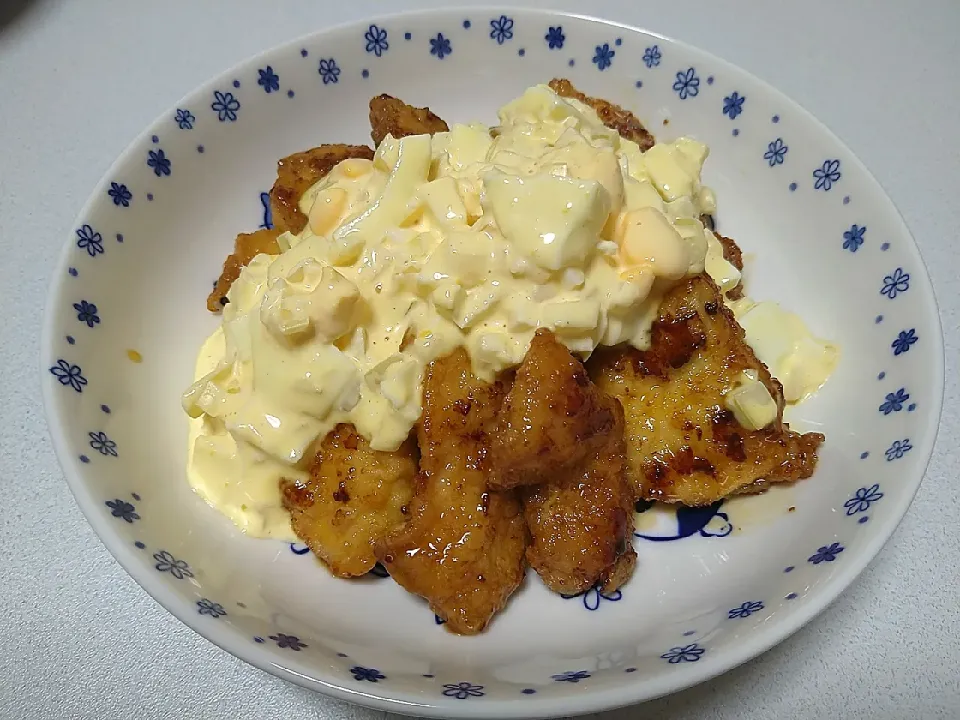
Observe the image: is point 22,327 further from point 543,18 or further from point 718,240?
point 718,240

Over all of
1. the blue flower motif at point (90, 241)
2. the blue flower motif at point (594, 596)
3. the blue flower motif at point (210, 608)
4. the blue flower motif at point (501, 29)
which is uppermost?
the blue flower motif at point (501, 29)

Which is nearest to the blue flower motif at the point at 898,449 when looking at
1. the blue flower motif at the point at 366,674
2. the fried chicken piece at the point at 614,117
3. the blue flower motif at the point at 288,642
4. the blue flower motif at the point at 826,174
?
the blue flower motif at the point at 826,174

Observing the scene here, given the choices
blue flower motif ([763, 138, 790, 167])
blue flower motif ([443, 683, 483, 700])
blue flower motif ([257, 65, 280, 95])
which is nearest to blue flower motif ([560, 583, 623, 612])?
blue flower motif ([443, 683, 483, 700])

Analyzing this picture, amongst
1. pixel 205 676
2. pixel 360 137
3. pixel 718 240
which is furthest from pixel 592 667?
pixel 360 137

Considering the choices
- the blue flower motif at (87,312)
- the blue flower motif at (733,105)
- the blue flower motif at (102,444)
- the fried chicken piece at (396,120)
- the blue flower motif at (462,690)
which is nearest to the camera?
the blue flower motif at (462,690)

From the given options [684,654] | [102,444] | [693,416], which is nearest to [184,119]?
[102,444]

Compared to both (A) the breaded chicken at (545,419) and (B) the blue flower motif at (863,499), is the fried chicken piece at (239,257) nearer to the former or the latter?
(A) the breaded chicken at (545,419)
